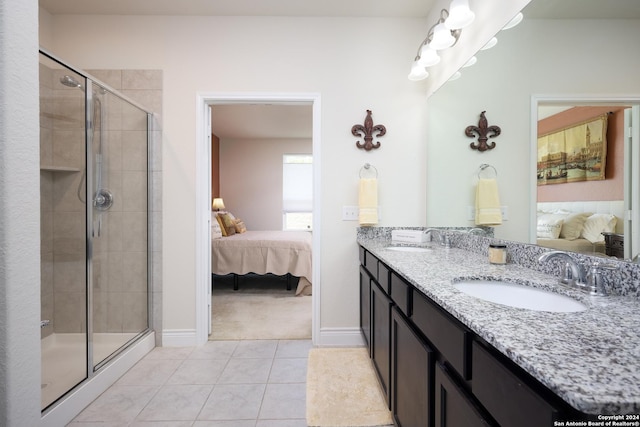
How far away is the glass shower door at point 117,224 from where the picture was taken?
6.40 feet

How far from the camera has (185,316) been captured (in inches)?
92.5

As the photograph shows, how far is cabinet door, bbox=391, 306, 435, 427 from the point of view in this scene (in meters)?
0.93

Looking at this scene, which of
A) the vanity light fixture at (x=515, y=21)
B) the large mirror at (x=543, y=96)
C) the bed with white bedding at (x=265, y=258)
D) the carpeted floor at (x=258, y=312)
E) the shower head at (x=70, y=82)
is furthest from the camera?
the bed with white bedding at (x=265, y=258)

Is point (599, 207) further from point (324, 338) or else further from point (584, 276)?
point (324, 338)

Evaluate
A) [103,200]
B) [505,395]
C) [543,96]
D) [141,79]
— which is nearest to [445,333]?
[505,395]

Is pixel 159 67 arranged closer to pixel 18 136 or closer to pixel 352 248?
pixel 18 136

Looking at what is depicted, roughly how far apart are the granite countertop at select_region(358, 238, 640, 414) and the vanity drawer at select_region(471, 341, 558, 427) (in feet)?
0.15

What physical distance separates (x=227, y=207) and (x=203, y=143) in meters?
4.05

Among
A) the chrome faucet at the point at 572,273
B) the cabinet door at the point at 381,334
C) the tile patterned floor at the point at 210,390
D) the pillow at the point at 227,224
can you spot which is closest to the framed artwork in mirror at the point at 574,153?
the chrome faucet at the point at 572,273

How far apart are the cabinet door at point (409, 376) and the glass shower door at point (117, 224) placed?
1.78 meters

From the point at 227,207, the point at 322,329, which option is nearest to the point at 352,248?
the point at 322,329

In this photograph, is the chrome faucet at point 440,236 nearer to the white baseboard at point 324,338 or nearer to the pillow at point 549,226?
the pillow at point 549,226

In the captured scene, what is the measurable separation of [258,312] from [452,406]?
260cm

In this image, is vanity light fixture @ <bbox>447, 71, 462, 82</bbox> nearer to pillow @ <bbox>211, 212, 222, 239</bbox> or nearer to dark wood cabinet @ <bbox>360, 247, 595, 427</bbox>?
dark wood cabinet @ <bbox>360, 247, 595, 427</bbox>
